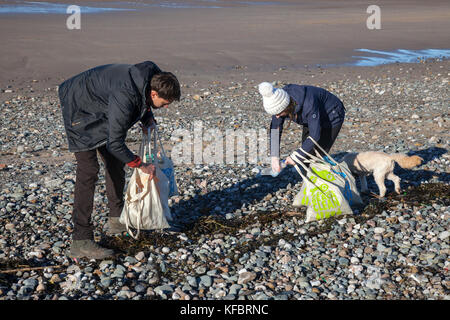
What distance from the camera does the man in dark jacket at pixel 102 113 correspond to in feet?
15.4

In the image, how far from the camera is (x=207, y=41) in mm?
22781

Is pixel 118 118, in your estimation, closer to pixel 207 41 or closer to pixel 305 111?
pixel 305 111

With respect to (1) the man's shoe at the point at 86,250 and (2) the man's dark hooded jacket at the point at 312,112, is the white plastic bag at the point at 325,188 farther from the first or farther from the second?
(1) the man's shoe at the point at 86,250

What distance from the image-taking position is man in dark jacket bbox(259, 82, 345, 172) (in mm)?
5547

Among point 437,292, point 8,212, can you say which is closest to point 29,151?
point 8,212

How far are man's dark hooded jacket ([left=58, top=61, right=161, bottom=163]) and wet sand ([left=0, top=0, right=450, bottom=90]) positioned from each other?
1078 cm

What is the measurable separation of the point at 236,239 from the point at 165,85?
7.09 feet

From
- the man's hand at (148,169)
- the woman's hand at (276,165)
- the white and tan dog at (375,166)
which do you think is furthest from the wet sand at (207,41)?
the man's hand at (148,169)

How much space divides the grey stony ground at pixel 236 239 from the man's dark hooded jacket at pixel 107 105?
128 cm

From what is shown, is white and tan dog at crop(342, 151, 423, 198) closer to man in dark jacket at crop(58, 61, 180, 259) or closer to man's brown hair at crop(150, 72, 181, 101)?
man in dark jacket at crop(58, 61, 180, 259)

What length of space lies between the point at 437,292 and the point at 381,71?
14482 mm

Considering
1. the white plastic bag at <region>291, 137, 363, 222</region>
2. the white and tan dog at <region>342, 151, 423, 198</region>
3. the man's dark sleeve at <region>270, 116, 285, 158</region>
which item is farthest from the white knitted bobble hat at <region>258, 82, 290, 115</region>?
the white and tan dog at <region>342, 151, 423, 198</region>

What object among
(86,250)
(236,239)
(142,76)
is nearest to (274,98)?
(142,76)

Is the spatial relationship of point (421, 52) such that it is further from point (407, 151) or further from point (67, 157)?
point (67, 157)
